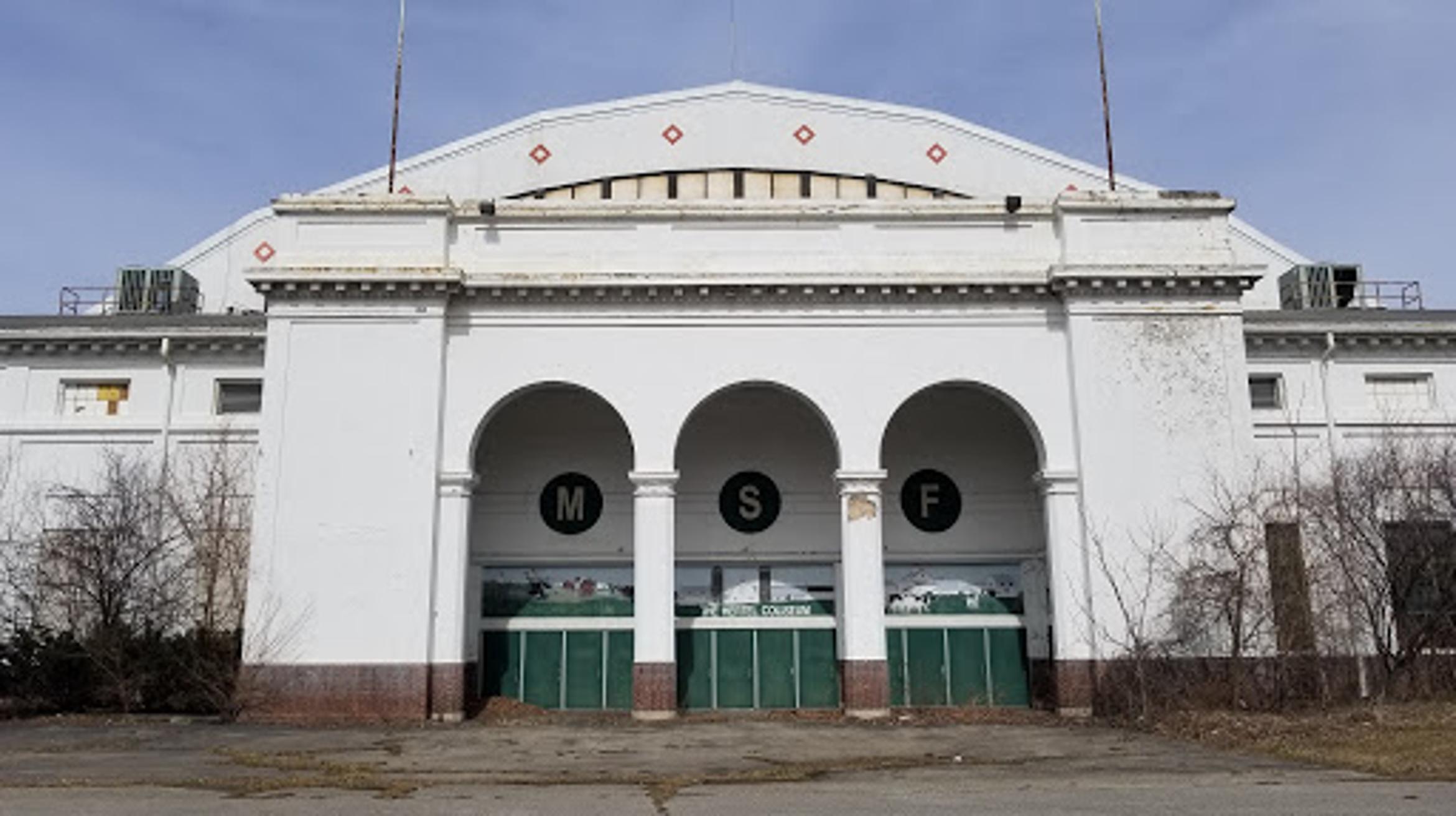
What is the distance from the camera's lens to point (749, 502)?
2297cm

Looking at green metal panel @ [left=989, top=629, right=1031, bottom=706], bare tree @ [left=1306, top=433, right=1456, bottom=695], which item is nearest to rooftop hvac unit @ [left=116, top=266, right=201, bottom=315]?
green metal panel @ [left=989, top=629, right=1031, bottom=706]

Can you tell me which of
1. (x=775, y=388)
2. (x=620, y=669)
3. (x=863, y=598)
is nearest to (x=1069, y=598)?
(x=863, y=598)

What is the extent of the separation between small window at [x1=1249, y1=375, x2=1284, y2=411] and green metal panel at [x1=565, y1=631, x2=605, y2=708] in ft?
46.5

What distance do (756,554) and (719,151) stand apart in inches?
532

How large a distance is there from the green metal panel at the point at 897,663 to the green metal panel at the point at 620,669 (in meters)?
4.81

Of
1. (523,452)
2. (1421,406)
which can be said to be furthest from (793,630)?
(1421,406)

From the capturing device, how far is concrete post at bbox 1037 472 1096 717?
64.7ft

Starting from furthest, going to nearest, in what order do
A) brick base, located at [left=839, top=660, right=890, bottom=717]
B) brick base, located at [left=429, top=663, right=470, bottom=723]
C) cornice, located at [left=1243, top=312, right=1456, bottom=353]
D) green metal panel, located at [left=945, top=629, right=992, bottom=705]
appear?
cornice, located at [left=1243, top=312, right=1456, bottom=353] → green metal panel, located at [left=945, top=629, right=992, bottom=705] → brick base, located at [left=839, top=660, right=890, bottom=717] → brick base, located at [left=429, top=663, right=470, bottom=723]

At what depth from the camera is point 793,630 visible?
2230 centimetres

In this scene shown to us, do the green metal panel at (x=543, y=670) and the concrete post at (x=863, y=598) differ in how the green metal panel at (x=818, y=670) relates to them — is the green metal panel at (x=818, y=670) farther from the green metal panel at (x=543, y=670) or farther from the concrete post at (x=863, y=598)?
the green metal panel at (x=543, y=670)

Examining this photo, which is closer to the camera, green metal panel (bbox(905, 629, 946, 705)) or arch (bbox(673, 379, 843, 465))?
arch (bbox(673, 379, 843, 465))

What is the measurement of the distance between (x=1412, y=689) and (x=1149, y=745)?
6.48 m

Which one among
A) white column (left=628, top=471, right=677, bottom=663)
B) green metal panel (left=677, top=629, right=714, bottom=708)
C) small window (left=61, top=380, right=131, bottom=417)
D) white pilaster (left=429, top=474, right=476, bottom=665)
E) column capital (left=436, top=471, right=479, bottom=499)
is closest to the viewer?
white pilaster (left=429, top=474, right=476, bottom=665)

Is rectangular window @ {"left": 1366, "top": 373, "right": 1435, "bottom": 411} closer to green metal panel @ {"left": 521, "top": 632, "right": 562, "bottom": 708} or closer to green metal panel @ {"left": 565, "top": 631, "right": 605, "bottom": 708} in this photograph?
green metal panel @ {"left": 565, "top": 631, "right": 605, "bottom": 708}
